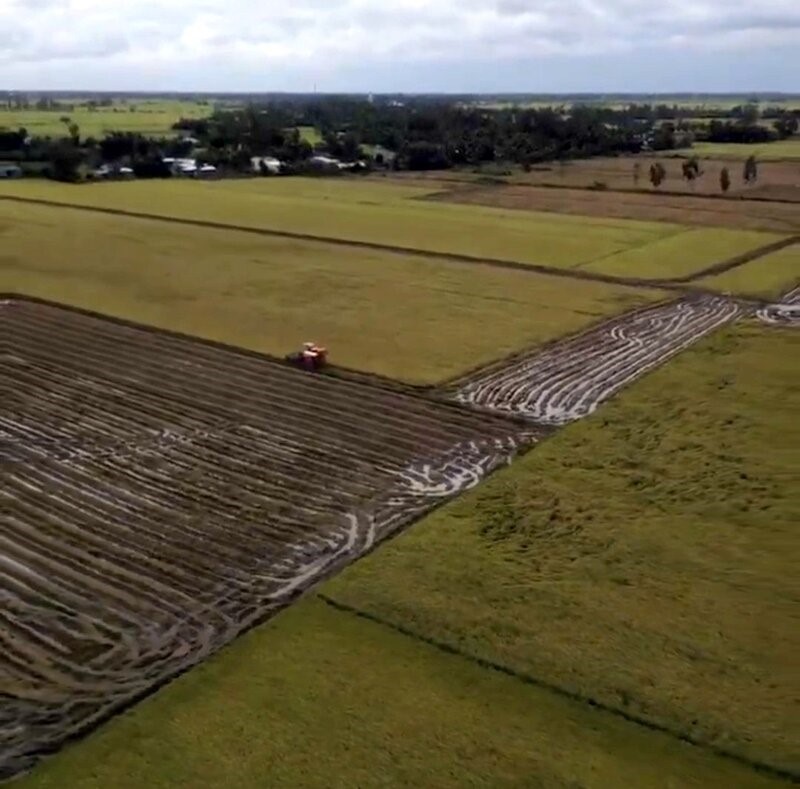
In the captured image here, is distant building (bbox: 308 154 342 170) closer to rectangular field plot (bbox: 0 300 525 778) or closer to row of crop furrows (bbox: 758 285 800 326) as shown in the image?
row of crop furrows (bbox: 758 285 800 326)

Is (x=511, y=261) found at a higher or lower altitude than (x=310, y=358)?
higher

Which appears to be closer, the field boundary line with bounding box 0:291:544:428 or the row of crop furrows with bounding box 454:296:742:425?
the field boundary line with bounding box 0:291:544:428

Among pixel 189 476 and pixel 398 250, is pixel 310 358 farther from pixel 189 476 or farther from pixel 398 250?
pixel 398 250

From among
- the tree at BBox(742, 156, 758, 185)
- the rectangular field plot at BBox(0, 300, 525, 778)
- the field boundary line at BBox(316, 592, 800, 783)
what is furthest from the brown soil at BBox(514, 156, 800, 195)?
the field boundary line at BBox(316, 592, 800, 783)

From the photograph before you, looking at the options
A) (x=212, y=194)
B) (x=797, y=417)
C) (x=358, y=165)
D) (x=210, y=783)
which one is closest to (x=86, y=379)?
(x=210, y=783)

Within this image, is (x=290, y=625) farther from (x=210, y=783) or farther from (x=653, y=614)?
(x=653, y=614)

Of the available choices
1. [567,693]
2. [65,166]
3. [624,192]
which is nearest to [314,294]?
[567,693]
